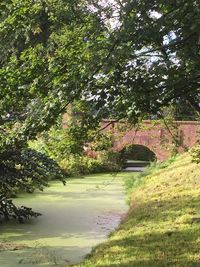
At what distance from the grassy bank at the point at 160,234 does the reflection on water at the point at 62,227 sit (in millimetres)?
541

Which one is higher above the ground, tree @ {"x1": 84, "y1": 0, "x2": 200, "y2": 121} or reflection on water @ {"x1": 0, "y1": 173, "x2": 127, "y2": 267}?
Result: tree @ {"x1": 84, "y1": 0, "x2": 200, "y2": 121}

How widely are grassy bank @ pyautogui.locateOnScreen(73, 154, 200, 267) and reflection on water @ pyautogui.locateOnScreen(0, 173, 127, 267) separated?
1.77 ft

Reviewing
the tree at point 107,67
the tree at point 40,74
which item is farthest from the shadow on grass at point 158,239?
the tree at point 40,74

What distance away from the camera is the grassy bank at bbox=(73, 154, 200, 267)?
21.1 ft

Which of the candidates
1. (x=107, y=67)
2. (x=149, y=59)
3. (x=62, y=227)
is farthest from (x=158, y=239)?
(x=107, y=67)

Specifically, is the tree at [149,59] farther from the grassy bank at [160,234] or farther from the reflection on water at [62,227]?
the reflection on water at [62,227]

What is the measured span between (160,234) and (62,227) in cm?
299

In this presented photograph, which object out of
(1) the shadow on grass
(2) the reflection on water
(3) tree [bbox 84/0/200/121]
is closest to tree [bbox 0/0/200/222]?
(3) tree [bbox 84/0/200/121]

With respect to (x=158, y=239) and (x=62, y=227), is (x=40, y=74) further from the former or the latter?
(x=62, y=227)

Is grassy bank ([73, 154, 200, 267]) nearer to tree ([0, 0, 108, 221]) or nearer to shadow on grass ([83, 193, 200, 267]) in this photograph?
shadow on grass ([83, 193, 200, 267])

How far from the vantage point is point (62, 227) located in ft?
33.4

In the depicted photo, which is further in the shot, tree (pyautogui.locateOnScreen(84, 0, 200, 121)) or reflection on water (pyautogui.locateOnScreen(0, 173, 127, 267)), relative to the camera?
reflection on water (pyautogui.locateOnScreen(0, 173, 127, 267))

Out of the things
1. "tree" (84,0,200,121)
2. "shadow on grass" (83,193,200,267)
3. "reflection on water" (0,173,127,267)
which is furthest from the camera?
"reflection on water" (0,173,127,267)

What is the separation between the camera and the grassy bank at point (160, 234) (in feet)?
21.1
